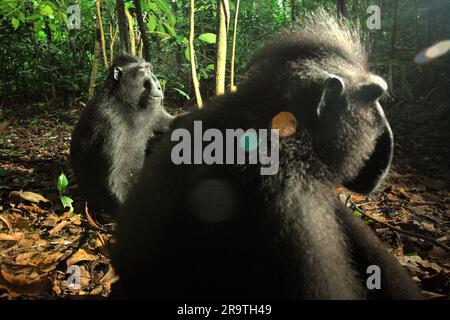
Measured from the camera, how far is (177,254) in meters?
1.88

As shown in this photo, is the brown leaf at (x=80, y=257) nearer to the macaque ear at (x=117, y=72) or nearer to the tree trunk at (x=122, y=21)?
the macaque ear at (x=117, y=72)

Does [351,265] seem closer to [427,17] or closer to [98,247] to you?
[98,247]

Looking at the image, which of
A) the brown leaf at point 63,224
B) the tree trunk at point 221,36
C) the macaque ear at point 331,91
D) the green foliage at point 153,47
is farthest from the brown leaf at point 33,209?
the green foliage at point 153,47

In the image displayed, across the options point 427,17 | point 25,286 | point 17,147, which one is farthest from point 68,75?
point 25,286

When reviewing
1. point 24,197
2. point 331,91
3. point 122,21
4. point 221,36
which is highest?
point 122,21

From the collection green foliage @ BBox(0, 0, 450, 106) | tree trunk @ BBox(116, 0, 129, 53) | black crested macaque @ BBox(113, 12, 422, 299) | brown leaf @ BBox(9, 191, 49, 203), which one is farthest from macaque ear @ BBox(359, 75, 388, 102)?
green foliage @ BBox(0, 0, 450, 106)

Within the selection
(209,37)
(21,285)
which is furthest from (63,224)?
(209,37)

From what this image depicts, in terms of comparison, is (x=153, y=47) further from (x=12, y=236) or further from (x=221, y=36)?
(x=12, y=236)

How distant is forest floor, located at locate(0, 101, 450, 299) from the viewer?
2809 millimetres

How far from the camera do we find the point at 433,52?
7.78 meters

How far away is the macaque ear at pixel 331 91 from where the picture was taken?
6.46 feet

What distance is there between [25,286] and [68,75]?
10713 mm

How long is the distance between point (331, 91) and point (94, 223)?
2734 mm
